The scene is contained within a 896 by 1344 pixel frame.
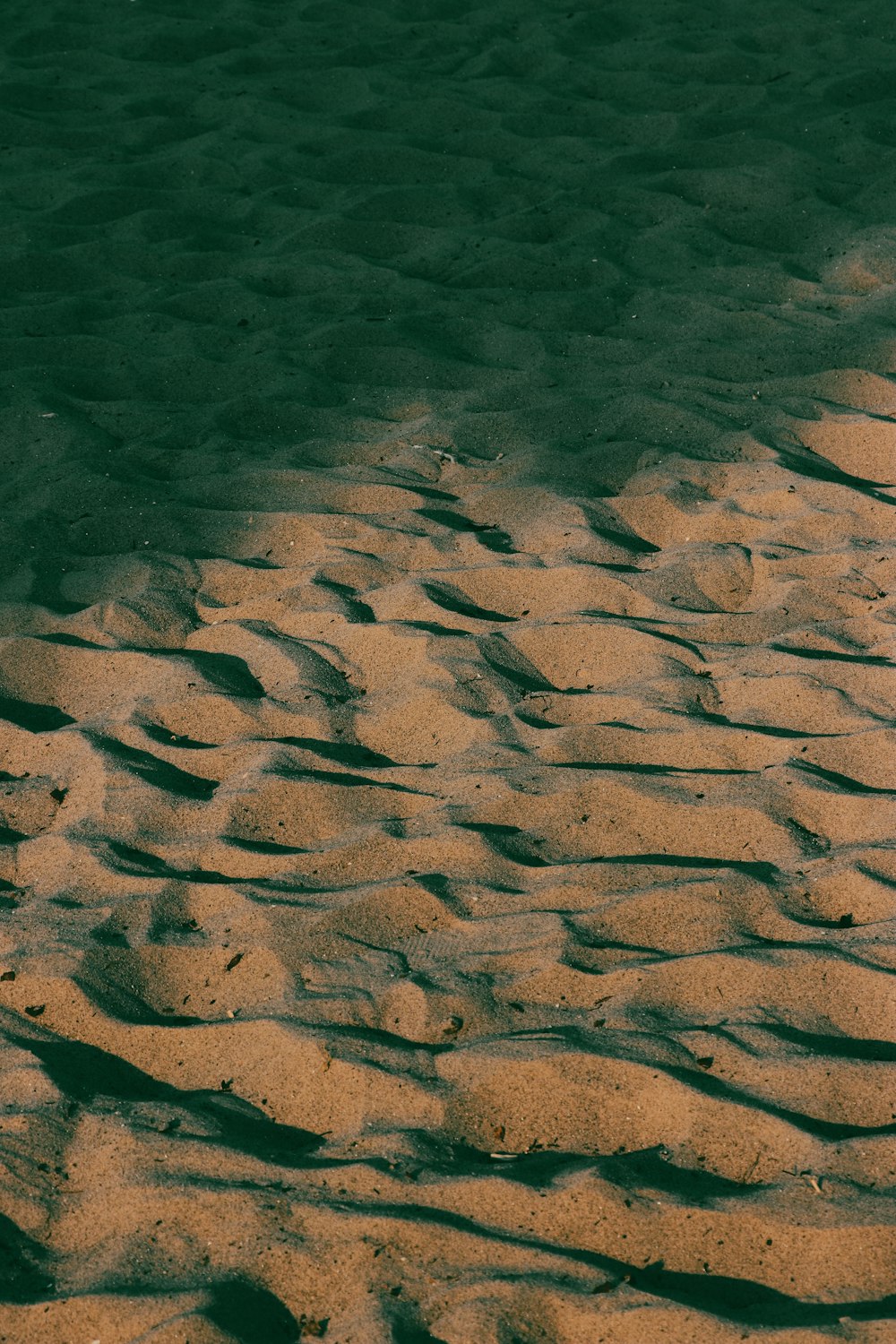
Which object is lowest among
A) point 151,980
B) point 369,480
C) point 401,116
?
point 151,980

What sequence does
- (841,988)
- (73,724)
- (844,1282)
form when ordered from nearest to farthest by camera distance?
(844,1282), (841,988), (73,724)

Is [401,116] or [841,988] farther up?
[401,116]

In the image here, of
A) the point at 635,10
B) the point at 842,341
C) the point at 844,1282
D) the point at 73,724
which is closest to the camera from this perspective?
the point at 844,1282

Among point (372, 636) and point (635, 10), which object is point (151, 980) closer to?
point (372, 636)

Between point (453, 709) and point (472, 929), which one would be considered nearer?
point (472, 929)

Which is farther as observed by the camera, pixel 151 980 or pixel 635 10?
pixel 635 10

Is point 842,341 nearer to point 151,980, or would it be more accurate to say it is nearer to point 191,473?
point 191,473

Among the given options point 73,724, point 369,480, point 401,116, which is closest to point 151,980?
point 73,724
